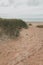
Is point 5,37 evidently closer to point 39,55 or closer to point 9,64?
point 39,55

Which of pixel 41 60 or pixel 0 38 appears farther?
pixel 0 38

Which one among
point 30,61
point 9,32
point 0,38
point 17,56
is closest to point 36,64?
point 30,61

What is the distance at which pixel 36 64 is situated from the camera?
49.4 feet

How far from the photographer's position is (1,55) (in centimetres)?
1662

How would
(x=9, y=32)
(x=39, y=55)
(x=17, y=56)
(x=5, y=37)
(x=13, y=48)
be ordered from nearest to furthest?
1. (x=17, y=56)
2. (x=39, y=55)
3. (x=13, y=48)
4. (x=5, y=37)
5. (x=9, y=32)

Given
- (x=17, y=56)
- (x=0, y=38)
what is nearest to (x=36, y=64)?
(x=17, y=56)

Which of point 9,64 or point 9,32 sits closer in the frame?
point 9,64

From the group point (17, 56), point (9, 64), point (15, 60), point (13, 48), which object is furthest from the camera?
point (13, 48)

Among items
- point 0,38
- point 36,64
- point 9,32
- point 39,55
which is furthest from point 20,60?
point 9,32

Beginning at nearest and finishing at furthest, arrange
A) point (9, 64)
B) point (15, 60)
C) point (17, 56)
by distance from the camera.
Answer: point (9, 64), point (15, 60), point (17, 56)

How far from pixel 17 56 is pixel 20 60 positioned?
1.08 m

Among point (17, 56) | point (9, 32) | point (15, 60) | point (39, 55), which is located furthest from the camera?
point (9, 32)

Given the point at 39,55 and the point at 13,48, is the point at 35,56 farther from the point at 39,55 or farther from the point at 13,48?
the point at 13,48

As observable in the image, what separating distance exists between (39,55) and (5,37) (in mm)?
4387
